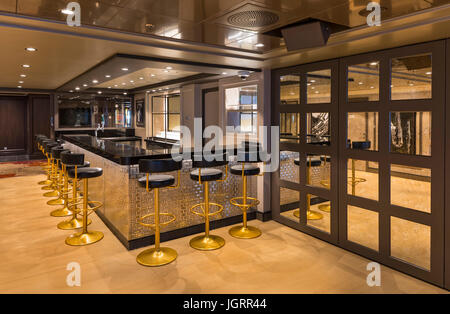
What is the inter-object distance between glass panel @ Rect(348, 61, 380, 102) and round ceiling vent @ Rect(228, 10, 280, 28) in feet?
4.76

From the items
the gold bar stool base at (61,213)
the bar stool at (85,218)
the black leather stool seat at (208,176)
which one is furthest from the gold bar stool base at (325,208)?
the gold bar stool base at (61,213)

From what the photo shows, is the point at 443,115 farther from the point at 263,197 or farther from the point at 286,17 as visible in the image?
the point at 263,197

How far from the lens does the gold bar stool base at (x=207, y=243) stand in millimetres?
3916

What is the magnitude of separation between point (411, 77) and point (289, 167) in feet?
6.82

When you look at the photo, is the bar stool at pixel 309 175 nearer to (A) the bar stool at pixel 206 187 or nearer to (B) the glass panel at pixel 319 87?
(B) the glass panel at pixel 319 87

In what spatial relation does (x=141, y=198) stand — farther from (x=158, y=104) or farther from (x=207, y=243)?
(x=158, y=104)

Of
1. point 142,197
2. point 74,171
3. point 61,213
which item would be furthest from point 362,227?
point 61,213

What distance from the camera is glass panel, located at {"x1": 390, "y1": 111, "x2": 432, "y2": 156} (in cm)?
307

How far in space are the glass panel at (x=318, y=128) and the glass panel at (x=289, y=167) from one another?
42cm

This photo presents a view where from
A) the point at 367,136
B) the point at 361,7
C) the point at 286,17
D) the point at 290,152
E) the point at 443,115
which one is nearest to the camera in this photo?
the point at 361,7

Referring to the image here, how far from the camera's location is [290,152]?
4695 millimetres

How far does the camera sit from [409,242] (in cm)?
348

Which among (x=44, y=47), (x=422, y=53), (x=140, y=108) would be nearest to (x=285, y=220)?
(x=422, y=53)

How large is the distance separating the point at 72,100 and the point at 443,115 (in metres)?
10.8
